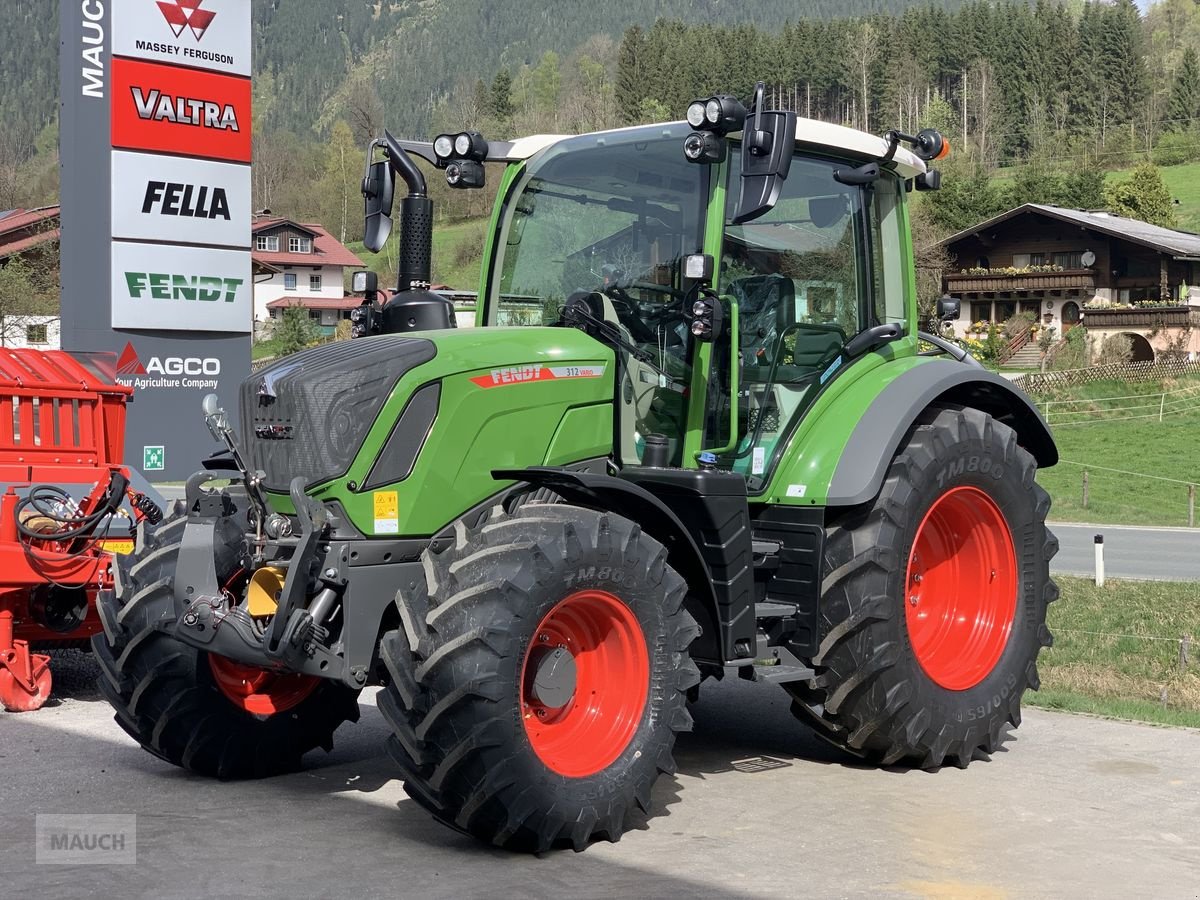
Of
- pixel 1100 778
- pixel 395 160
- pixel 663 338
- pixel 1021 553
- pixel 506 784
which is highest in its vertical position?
pixel 395 160

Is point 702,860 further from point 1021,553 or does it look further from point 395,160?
point 395,160

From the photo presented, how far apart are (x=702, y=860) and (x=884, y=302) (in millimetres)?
3112

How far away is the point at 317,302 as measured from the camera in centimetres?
7900

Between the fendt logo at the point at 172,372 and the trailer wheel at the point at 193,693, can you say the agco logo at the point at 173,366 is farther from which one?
the trailer wheel at the point at 193,693

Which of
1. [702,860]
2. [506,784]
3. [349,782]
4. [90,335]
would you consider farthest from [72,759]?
[90,335]

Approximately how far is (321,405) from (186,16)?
12975 millimetres

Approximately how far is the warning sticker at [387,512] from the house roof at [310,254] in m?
71.6

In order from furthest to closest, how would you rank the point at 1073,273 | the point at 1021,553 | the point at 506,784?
1. the point at 1073,273
2. the point at 1021,553
3. the point at 506,784

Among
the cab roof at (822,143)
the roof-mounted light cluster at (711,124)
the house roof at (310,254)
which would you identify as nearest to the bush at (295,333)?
the house roof at (310,254)

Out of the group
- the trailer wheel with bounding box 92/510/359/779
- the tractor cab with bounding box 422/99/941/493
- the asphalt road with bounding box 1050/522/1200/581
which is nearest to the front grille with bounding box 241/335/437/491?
the trailer wheel with bounding box 92/510/359/779

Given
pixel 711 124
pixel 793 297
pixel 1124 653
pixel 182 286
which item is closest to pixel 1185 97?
pixel 182 286

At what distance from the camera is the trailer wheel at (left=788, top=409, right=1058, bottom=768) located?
602 cm

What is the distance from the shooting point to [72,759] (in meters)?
6.48

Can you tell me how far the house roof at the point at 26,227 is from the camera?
50.1 metres
